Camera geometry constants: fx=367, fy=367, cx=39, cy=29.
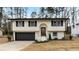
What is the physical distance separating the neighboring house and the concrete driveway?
72 millimetres

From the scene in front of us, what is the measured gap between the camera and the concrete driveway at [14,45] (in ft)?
19.2

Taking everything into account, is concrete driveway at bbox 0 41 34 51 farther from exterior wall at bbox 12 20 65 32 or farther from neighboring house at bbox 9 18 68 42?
exterior wall at bbox 12 20 65 32

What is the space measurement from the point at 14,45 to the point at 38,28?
1.55 feet

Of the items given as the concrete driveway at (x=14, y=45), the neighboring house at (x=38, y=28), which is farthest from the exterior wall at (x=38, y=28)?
the concrete driveway at (x=14, y=45)

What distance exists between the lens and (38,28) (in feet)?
19.3

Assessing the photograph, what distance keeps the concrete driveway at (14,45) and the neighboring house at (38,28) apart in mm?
72

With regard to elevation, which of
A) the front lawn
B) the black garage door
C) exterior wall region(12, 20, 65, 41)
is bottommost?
the front lawn

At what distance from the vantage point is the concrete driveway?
19.2ft

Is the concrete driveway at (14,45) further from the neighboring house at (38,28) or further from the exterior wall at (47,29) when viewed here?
the exterior wall at (47,29)

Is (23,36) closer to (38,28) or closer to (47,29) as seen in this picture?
(38,28)

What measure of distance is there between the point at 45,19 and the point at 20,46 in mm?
589

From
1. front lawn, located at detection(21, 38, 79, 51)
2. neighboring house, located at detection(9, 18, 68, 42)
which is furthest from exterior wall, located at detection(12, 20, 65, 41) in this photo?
front lawn, located at detection(21, 38, 79, 51)

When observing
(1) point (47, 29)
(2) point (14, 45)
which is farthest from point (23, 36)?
(1) point (47, 29)
